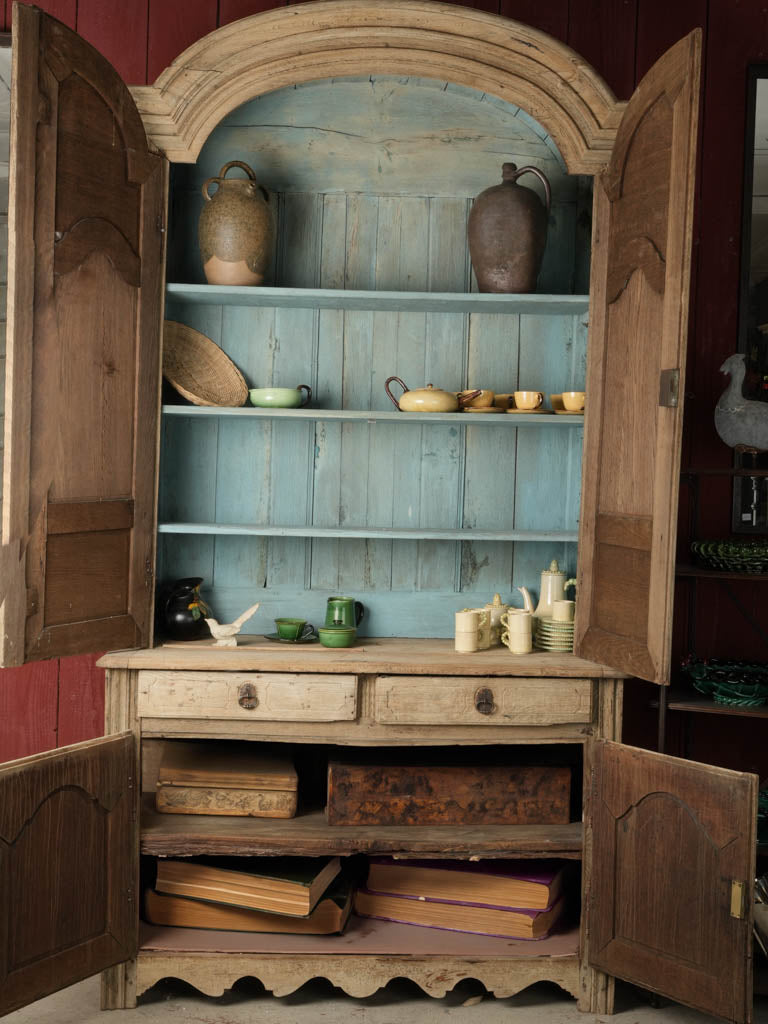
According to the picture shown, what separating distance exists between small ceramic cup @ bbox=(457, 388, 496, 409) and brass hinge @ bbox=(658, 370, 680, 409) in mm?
607

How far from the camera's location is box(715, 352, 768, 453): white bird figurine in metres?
2.71

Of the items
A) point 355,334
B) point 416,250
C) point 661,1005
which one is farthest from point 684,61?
point 661,1005

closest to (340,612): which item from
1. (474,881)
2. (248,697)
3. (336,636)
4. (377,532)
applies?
(336,636)

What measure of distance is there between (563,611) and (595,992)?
1.03 meters

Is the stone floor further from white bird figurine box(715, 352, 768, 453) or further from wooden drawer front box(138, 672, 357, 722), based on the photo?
Result: white bird figurine box(715, 352, 768, 453)

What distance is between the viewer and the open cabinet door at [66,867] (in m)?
2.27

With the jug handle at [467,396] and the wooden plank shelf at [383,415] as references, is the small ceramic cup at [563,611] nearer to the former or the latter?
the wooden plank shelf at [383,415]

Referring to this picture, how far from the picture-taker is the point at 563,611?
111 inches

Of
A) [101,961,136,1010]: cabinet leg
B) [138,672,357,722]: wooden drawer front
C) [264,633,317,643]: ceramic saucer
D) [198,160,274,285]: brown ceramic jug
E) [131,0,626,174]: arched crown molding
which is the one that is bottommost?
[101,961,136,1010]: cabinet leg

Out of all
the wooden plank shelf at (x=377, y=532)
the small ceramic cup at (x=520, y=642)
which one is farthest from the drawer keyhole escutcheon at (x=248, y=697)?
the small ceramic cup at (x=520, y=642)

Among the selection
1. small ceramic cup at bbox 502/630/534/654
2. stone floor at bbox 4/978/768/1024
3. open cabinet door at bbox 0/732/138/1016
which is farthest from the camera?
small ceramic cup at bbox 502/630/534/654

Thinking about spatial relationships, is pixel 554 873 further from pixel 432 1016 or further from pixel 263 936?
pixel 263 936

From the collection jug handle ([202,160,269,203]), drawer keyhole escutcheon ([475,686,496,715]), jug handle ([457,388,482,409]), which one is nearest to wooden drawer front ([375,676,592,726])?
drawer keyhole escutcheon ([475,686,496,715])

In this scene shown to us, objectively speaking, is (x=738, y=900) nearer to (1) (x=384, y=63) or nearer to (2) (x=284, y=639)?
(2) (x=284, y=639)
